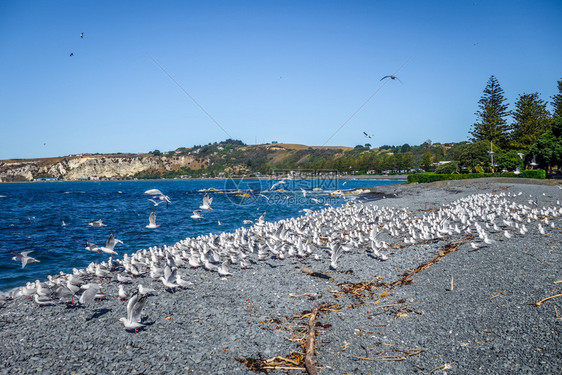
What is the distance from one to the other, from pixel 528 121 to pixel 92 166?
566 ft

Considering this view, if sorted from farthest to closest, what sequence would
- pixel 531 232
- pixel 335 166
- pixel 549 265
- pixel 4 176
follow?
pixel 4 176
pixel 335 166
pixel 531 232
pixel 549 265

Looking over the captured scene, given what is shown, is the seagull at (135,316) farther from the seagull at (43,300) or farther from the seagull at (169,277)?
the seagull at (43,300)

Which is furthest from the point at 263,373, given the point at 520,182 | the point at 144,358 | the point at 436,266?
the point at 520,182

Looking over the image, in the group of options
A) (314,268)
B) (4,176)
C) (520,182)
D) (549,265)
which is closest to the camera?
(549,265)

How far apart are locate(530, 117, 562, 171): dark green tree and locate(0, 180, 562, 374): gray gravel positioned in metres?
40.2

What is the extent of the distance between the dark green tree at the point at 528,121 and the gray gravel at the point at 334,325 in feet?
203

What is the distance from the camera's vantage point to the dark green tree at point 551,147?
1571 inches

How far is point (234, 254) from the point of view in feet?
38.5

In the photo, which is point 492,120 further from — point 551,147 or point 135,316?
point 135,316

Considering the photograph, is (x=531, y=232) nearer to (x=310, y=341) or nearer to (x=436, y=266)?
(x=436, y=266)

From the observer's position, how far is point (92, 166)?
164m

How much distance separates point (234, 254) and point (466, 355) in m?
8.12

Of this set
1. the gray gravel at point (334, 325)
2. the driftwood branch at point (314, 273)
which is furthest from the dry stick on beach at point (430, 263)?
the driftwood branch at point (314, 273)

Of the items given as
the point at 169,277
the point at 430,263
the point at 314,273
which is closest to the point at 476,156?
the point at 430,263
